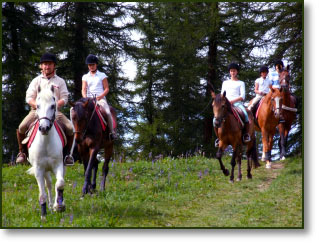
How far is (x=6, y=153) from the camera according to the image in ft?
28.5

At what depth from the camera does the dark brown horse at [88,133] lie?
7.95 meters

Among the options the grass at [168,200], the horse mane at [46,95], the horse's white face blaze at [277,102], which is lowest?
the grass at [168,200]

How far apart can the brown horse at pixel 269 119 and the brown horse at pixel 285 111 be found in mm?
232

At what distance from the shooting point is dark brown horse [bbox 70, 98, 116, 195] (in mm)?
7949

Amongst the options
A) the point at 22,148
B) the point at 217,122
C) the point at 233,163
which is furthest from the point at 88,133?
the point at 233,163

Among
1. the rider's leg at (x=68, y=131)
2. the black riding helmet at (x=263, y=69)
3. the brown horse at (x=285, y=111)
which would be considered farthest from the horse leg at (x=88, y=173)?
the black riding helmet at (x=263, y=69)

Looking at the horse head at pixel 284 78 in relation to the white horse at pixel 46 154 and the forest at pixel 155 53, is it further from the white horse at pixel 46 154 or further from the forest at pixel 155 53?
the white horse at pixel 46 154

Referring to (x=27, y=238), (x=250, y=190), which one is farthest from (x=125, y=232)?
(x=250, y=190)

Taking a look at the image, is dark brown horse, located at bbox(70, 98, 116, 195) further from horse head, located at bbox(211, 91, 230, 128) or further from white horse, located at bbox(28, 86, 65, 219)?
horse head, located at bbox(211, 91, 230, 128)

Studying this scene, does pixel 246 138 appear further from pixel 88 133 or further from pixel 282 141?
pixel 88 133

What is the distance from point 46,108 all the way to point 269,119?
6.82 metres

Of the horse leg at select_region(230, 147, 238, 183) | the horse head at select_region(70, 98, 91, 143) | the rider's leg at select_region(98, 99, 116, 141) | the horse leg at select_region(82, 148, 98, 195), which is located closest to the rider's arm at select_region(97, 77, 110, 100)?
the rider's leg at select_region(98, 99, 116, 141)

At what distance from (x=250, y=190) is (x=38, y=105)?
5.32 meters

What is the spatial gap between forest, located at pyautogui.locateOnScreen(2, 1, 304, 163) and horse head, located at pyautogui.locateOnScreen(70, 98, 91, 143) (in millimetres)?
1543
